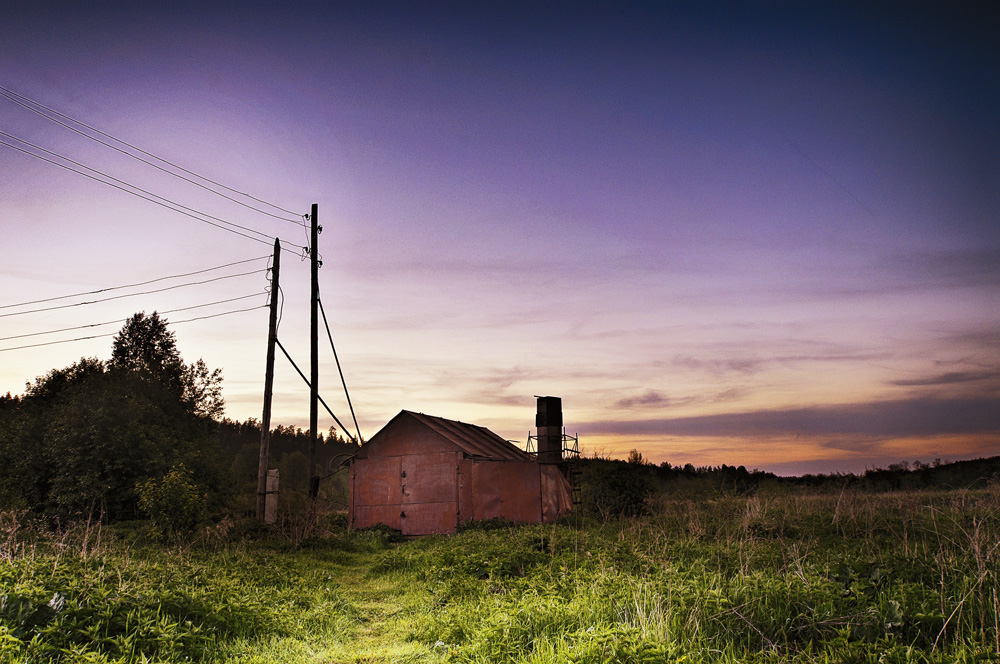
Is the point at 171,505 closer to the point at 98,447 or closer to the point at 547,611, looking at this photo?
the point at 98,447

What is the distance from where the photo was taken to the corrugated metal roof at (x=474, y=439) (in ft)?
84.7

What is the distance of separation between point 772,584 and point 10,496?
29247mm

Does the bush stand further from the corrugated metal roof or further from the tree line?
the corrugated metal roof

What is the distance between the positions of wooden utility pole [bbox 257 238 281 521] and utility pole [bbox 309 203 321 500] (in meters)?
1.62

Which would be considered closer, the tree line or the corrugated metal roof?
the tree line

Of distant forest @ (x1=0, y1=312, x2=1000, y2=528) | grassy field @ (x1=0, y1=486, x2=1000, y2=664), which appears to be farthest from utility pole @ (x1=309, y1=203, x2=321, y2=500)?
grassy field @ (x1=0, y1=486, x2=1000, y2=664)

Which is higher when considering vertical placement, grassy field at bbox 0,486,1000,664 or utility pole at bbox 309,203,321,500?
utility pole at bbox 309,203,321,500

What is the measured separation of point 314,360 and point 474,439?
29.8 feet

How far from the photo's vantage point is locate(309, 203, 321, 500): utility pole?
22109mm

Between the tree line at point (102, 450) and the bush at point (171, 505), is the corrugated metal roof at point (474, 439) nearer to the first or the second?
the tree line at point (102, 450)

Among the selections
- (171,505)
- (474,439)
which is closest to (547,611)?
(171,505)

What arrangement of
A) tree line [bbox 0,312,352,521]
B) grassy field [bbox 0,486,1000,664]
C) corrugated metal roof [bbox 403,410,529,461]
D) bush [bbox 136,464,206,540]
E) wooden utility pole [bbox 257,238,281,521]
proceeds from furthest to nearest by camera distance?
1. corrugated metal roof [bbox 403,410,529,461]
2. tree line [bbox 0,312,352,521]
3. wooden utility pole [bbox 257,238,281,521]
4. bush [bbox 136,464,206,540]
5. grassy field [bbox 0,486,1000,664]

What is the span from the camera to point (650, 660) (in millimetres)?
5066

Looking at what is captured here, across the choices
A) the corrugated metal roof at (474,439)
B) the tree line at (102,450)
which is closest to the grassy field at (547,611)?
the tree line at (102,450)
